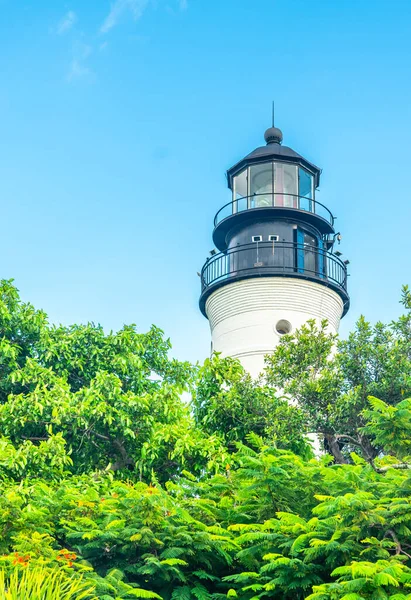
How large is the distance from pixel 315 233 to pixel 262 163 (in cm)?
248

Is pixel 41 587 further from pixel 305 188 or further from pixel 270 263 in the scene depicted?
pixel 305 188

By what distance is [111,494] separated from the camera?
12508 mm

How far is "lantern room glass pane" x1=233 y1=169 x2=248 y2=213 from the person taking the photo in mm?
24109

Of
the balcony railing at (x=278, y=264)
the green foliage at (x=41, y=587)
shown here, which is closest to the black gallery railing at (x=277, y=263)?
the balcony railing at (x=278, y=264)

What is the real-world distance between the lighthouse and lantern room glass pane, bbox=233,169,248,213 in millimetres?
28

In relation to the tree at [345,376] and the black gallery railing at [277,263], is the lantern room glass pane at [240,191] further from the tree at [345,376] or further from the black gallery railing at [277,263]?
the tree at [345,376]

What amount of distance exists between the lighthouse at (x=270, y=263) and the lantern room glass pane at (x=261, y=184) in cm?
3

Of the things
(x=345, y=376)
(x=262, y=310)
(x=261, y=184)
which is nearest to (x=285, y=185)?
(x=261, y=184)

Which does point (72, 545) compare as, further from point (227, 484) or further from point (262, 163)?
point (262, 163)

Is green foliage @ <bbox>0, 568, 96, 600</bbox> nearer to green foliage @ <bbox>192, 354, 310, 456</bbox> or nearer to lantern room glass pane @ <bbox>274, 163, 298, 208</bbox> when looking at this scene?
green foliage @ <bbox>192, 354, 310, 456</bbox>

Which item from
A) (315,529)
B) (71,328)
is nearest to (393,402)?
(71,328)

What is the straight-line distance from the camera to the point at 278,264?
74.8ft

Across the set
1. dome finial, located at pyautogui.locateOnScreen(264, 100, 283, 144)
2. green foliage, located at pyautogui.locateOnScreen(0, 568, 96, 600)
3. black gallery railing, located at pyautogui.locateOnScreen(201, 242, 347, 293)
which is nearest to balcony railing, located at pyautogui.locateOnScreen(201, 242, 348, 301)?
black gallery railing, located at pyautogui.locateOnScreen(201, 242, 347, 293)

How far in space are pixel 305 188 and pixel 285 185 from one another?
852mm
